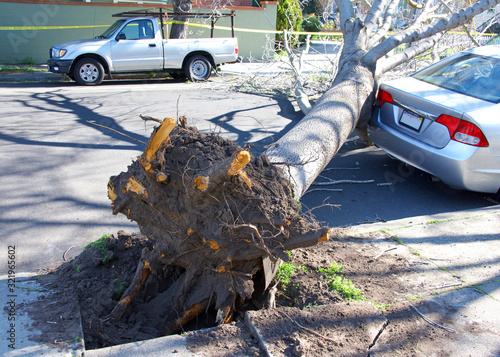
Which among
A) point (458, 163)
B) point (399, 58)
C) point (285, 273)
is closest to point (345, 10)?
point (399, 58)

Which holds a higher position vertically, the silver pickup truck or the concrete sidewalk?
the silver pickup truck

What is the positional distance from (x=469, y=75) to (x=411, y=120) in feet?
3.68

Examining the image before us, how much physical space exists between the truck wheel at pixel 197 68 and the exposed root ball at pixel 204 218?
1071 centimetres

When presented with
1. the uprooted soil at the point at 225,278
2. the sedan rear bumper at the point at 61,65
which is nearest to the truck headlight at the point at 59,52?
the sedan rear bumper at the point at 61,65

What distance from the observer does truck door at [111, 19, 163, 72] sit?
12.3m

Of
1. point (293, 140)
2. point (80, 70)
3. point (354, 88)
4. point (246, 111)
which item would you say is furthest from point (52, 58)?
point (293, 140)

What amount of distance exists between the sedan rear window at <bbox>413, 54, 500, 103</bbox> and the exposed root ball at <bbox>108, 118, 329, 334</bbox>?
3.63m

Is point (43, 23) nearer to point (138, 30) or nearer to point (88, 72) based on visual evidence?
point (138, 30)

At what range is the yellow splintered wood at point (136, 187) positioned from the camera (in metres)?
2.91

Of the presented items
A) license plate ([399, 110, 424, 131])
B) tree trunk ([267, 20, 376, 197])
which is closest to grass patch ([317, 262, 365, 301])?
tree trunk ([267, 20, 376, 197])

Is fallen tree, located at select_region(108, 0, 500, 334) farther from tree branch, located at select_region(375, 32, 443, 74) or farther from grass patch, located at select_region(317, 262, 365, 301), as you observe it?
tree branch, located at select_region(375, 32, 443, 74)

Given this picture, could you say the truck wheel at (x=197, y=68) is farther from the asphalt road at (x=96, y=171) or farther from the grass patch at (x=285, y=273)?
the grass patch at (x=285, y=273)

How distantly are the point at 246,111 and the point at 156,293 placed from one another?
258 inches

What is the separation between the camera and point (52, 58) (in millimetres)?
11641
